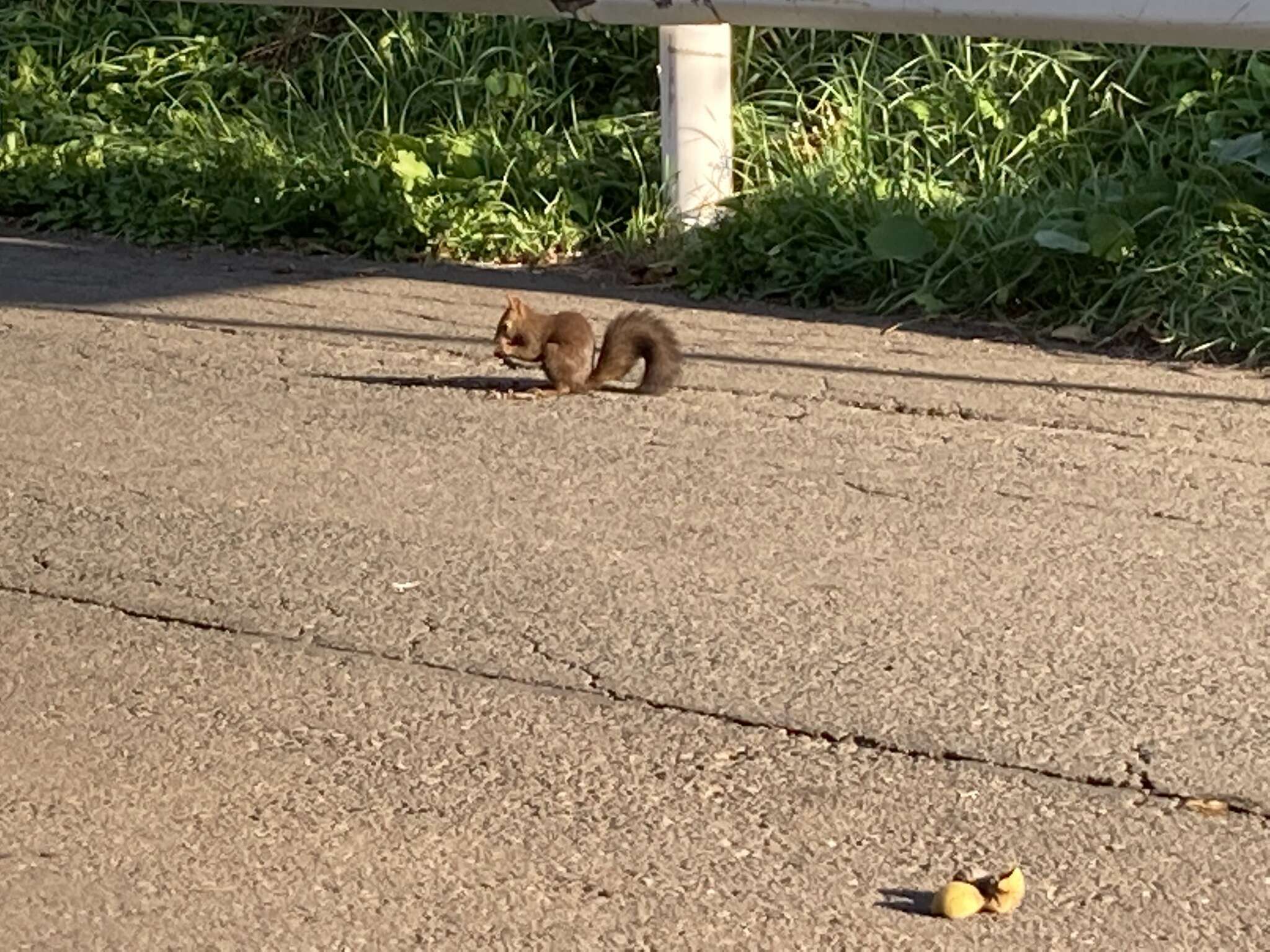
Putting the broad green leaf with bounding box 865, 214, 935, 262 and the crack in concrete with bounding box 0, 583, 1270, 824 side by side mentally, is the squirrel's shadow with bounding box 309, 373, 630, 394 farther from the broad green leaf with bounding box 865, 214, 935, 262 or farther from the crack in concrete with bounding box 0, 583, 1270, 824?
the crack in concrete with bounding box 0, 583, 1270, 824

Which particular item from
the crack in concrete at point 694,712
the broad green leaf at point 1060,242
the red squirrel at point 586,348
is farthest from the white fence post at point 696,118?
the crack in concrete at point 694,712

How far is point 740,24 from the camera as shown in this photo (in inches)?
318

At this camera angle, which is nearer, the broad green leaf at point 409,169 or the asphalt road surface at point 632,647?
the asphalt road surface at point 632,647

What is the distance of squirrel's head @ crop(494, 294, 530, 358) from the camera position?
675 cm

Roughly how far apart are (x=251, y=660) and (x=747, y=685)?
1.06 meters

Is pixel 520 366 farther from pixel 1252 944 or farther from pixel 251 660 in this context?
pixel 1252 944

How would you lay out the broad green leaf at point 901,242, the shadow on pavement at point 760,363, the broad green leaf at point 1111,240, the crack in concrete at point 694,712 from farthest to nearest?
the broad green leaf at point 901,242
the broad green leaf at point 1111,240
the shadow on pavement at point 760,363
the crack in concrete at point 694,712

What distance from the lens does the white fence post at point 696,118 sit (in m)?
8.30

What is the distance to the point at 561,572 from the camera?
5.26 m

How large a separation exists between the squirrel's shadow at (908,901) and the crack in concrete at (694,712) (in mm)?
521

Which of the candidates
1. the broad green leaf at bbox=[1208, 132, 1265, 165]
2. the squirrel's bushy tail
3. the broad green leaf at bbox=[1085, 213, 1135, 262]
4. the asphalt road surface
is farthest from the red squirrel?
the broad green leaf at bbox=[1208, 132, 1265, 165]

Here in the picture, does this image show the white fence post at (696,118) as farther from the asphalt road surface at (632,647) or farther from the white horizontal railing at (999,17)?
the asphalt road surface at (632,647)

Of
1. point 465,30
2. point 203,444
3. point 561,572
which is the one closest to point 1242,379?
point 561,572

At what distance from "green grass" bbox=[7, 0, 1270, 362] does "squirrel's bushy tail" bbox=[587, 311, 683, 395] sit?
1296 mm
